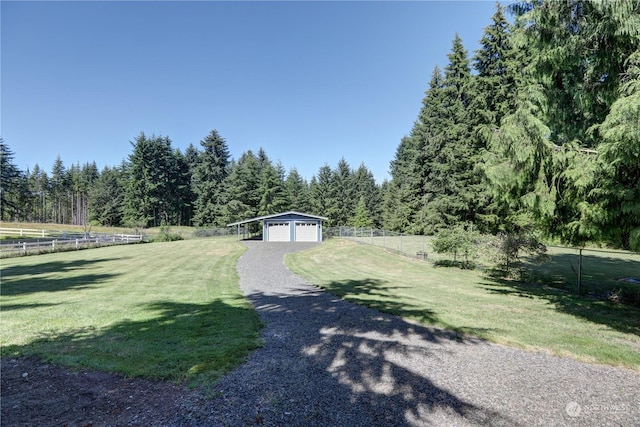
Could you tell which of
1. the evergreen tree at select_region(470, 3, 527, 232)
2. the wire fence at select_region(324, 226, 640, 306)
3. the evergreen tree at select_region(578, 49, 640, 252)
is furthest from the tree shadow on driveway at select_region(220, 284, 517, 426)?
the evergreen tree at select_region(470, 3, 527, 232)

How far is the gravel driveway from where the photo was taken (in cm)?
329

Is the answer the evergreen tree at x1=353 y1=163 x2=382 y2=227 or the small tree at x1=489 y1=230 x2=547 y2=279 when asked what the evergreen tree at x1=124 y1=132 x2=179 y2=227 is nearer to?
the evergreen tree at x1=353 y1=163 x2=382 y2=227

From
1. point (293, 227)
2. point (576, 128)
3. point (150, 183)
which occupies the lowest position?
point (293, 227)

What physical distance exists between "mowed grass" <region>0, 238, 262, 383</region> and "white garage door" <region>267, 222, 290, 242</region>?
22912 millimetres

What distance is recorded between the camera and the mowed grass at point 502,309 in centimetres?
552

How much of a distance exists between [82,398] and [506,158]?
359 inches

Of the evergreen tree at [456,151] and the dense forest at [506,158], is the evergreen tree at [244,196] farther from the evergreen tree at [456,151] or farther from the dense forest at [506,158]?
the evergreen tree at [456,151]

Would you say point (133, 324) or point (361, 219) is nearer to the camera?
point (133, 324)

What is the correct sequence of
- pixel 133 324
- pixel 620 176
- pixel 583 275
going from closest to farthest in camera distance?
pixel 620 176, pixel 133 324, pixel 583 275

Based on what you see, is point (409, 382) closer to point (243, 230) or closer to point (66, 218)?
point (243, 230)

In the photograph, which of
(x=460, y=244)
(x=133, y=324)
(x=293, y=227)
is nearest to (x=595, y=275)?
(x=460, y=244)

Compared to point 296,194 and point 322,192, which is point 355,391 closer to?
point 322,192

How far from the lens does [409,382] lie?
4.01 m

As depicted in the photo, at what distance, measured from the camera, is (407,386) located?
3.91 m
